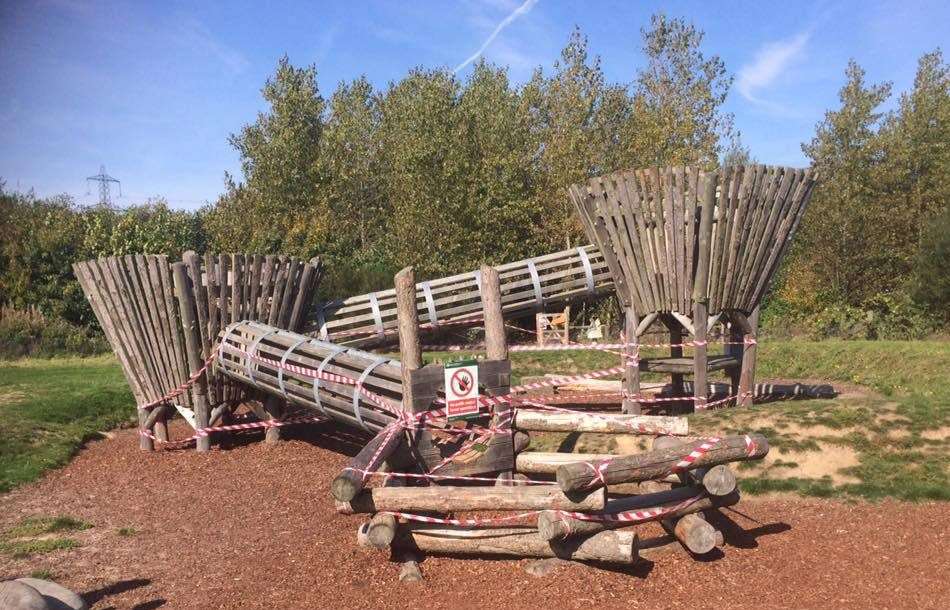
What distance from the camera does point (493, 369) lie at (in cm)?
792

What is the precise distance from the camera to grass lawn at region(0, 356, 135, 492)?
10.9 metres

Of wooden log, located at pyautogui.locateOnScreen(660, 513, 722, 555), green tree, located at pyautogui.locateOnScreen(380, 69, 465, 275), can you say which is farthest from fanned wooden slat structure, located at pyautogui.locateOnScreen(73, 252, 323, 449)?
green tree, located at pyautogui.locateOnScreen(380, 69, 465, 275)

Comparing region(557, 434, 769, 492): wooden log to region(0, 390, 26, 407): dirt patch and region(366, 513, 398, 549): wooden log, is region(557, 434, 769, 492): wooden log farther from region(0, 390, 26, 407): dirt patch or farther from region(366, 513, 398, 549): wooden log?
region(0, 390, 26, 407): dirt patch

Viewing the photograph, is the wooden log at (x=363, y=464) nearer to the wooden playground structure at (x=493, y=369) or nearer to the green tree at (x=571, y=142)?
the wooden playground structure at (x=493, y=369)

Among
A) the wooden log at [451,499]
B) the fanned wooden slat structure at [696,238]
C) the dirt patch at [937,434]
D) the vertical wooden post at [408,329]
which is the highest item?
the fanned wooden slat structure at [696,238]

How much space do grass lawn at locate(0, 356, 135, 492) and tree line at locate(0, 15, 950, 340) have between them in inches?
354

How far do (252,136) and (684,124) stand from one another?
1987cm

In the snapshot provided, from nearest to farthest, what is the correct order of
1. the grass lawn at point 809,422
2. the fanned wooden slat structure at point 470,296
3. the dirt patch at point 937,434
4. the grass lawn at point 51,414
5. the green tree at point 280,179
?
the grass lawn at point 809,422 < the dirt patch at point 937,434 < the grass lawn at point 51,414 < the fanned wooden slat structure at point 470,296 < the green tree at point 280,179

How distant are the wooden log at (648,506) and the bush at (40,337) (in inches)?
866

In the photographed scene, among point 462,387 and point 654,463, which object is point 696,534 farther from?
point 462,387

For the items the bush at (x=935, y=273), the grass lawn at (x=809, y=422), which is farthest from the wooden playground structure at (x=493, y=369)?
the bush at (x=935, y=273)

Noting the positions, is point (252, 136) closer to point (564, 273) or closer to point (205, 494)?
point (564, 273)

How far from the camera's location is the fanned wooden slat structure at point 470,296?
13.6 meters

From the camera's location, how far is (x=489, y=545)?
6723mm
